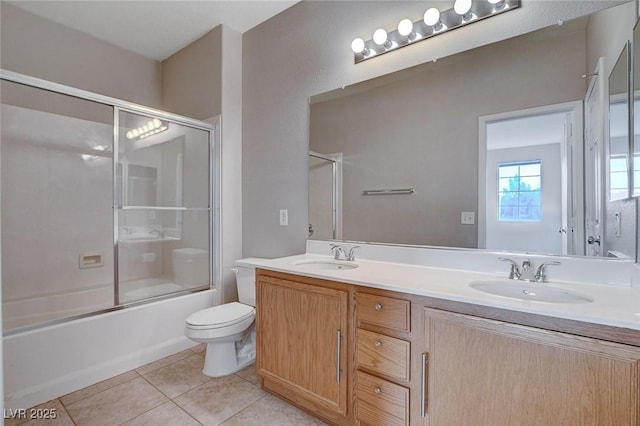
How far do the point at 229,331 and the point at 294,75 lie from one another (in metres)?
1.89

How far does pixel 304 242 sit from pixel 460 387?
1383 millimetres

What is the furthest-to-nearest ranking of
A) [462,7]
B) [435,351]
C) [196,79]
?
[196,79] < [462,7] < [435,351]

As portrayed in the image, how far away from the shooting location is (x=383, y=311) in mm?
1316

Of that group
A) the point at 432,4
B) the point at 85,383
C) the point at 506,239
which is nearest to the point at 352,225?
the point at 506,239

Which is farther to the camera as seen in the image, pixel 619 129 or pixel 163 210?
pixel 163 210

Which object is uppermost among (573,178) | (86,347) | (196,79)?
(196,79)

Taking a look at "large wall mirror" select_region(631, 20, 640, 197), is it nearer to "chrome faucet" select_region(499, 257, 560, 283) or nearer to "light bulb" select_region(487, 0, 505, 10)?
"chrome faucet" select_region(499, 257, 560, 283)

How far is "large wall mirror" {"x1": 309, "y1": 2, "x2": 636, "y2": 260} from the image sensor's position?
1.37 meters

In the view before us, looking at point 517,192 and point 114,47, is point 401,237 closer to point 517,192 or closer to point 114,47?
point 517,192

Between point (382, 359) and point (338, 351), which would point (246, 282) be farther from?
point (382, 359)

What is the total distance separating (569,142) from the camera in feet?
4.59

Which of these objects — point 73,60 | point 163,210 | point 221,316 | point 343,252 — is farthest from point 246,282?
point 73,60

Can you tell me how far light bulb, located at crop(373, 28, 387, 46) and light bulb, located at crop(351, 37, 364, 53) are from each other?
0.09 metres

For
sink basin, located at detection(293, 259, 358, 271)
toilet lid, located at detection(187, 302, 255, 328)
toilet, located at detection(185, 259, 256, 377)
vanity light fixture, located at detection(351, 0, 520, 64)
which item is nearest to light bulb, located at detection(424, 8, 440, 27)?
vanity light fixture, located at detection(351, 0, 520, 64)
